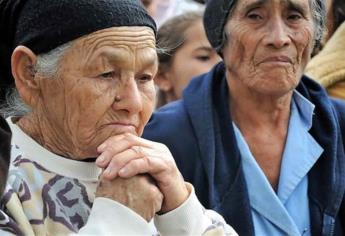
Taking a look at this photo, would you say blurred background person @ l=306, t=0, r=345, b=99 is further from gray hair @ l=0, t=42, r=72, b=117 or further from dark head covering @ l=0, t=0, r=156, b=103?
gray hair @ l=0, t=42, r=72, b=117

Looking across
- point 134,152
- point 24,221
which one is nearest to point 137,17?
point 134,152

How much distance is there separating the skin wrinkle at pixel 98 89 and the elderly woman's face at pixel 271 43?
45.1 inches

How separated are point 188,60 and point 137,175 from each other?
3.24m

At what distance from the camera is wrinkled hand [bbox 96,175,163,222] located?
2734mm

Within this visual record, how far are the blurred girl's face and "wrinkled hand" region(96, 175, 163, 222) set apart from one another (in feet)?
10.4

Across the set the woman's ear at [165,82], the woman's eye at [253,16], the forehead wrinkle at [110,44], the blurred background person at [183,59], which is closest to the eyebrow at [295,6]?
the woman's eye at [253,16]

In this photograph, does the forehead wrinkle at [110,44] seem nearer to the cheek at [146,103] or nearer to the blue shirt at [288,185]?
the cheek at [146,103]

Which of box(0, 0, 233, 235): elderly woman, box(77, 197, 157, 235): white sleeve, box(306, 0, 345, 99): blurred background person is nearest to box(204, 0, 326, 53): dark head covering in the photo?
box(306, 0, 345, 99): blurred background person

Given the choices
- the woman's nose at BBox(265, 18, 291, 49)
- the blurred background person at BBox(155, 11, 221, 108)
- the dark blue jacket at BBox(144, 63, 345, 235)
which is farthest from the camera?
the blurred background person at BBox(155, 11, 221, 108)

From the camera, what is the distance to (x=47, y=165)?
2.89m

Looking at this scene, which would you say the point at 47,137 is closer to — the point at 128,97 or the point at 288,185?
the point at 128,97

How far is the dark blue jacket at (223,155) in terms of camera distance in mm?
3773

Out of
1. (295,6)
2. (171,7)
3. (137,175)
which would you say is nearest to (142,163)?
(137,175)

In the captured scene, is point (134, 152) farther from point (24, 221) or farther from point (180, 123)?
point (180, 123)
